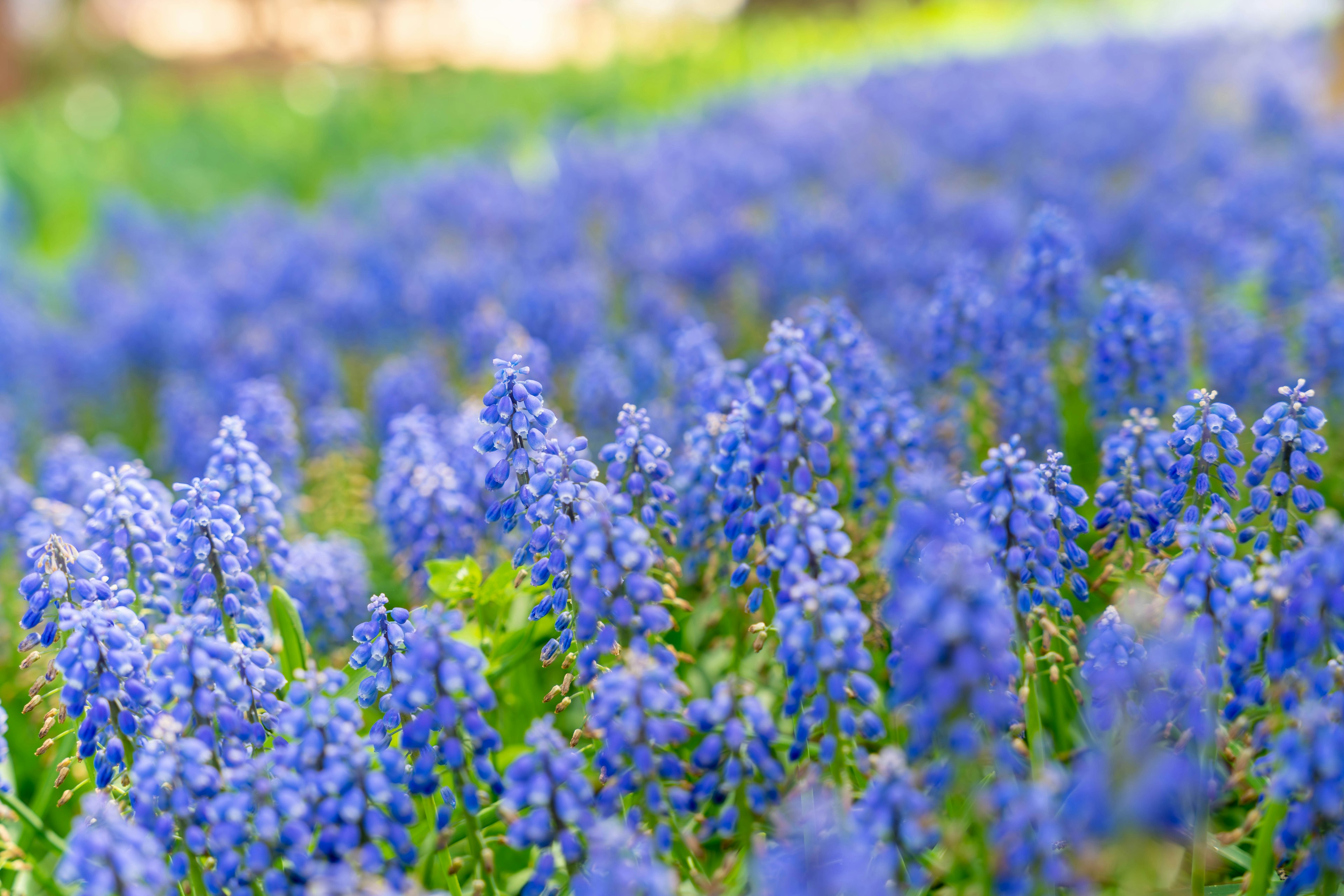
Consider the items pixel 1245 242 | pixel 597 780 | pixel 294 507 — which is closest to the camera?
pixel 597 780

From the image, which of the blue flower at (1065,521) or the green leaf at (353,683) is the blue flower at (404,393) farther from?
the blue flower at (1065,521)

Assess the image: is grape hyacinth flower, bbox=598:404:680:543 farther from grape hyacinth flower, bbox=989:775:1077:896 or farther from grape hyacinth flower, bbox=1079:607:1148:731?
grape hyacinth flower, bbox=989:775:1077:896

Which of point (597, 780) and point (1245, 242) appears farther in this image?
point (1245, 242)

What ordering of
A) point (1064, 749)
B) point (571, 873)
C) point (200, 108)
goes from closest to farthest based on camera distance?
1. point (571, 873)
2. point (1064, 749)
3. point (200, 108)

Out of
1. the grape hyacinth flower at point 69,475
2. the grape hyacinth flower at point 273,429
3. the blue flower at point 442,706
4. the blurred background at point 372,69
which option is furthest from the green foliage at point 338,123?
the blue flower at point 442,706

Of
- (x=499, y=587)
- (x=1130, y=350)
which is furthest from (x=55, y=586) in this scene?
(x=1130, y=350)

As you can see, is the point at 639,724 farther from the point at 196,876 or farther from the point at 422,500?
the point at 422,500

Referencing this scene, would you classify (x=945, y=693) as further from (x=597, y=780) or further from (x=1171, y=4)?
(x=1171, y=4)

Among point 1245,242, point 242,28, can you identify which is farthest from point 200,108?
point 242,28

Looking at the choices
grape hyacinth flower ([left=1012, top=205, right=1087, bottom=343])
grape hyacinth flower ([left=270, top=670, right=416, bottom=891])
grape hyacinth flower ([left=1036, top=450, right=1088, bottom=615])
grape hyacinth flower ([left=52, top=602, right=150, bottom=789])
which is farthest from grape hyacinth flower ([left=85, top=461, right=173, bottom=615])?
grape hyacinth flower ([left=1012, top=205, right=1087, bottom=343])
